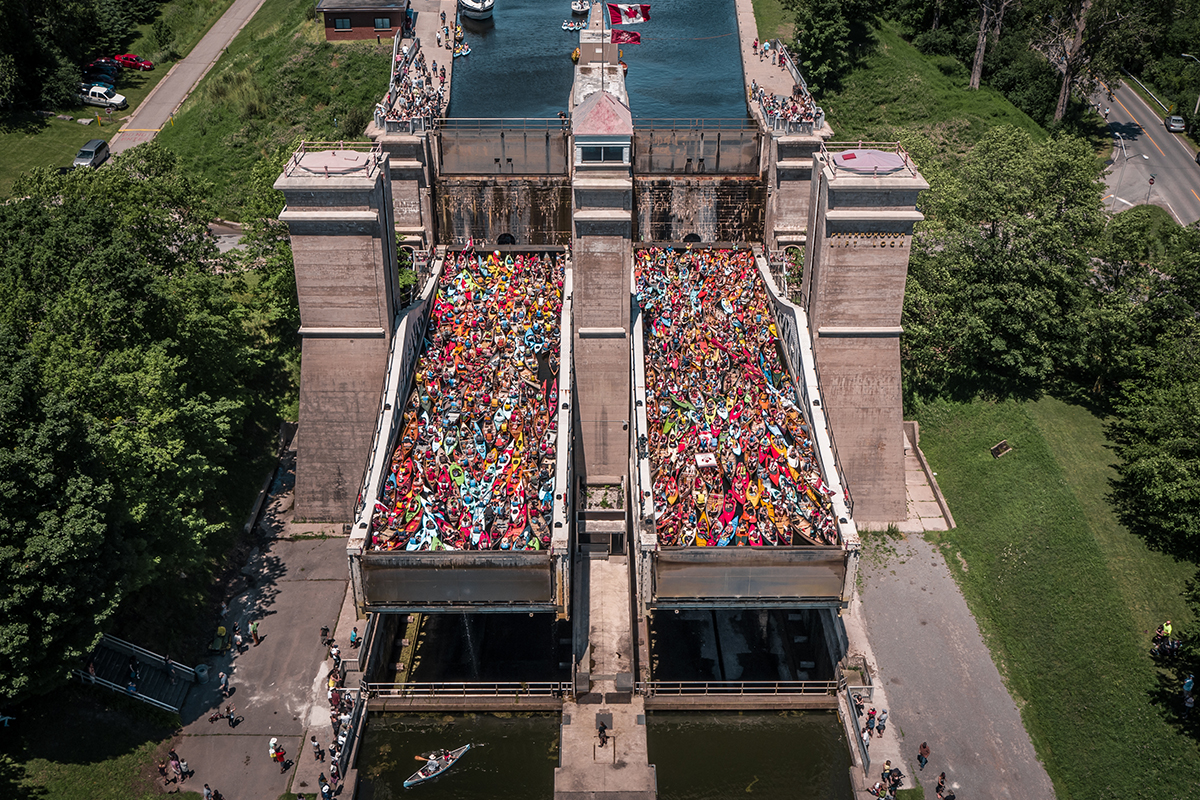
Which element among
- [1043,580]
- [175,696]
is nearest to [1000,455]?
[1043,580]

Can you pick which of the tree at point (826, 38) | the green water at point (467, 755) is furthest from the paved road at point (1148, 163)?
the green water at point (467, 755)

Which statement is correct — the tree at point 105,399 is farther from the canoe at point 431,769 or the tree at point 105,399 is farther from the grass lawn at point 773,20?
the grass lawn at point 773,20

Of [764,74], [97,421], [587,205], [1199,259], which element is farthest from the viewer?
[764,74]

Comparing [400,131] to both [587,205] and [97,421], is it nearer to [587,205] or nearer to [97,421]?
[587,205]

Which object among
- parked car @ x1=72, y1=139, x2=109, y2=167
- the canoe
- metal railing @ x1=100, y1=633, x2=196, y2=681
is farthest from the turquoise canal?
parked car @ x1=72, y1=139, x2=109, y2=167

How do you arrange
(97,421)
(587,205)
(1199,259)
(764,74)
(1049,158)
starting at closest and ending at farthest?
(97,421)
(587,205)
(1199,259)
(1049,158)
(764,74)

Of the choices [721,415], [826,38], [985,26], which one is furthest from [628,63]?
[721,415]

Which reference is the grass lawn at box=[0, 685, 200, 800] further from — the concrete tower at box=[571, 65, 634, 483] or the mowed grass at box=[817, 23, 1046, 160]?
the mowed grass at box=[817, 23, 1046, 160]

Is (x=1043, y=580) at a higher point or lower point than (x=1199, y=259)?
lower

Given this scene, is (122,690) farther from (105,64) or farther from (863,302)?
(105,64)
